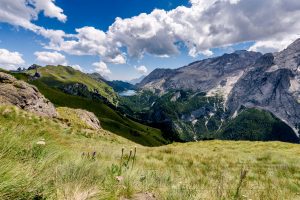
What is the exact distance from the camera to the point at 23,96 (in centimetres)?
6012

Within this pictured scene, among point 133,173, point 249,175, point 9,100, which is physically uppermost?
point 9,100

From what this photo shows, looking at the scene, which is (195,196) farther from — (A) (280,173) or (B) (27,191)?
(A) (280,173)

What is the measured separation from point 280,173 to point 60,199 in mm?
14543

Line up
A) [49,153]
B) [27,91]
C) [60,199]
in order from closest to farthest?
[60,199] < [49,153] < [27,91]

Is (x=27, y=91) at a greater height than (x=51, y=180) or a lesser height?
greater

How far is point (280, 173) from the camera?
55.5 ft

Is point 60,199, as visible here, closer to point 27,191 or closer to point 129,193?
point 27,191

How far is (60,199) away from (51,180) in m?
0.94

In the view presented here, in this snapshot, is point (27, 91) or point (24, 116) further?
point (27, 91)

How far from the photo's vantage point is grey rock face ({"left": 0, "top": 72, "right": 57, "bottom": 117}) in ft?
190

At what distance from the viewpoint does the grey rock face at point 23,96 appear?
57781mm

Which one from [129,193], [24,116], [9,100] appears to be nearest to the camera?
[129,193]

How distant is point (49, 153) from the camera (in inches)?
285

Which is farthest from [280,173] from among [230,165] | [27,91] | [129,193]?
[27,91]
